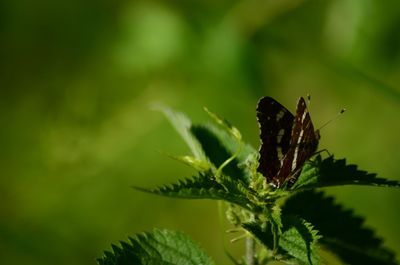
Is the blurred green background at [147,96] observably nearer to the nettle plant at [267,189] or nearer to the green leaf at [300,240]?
the nettle plant at [267,189]

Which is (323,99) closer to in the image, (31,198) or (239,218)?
(31,198)

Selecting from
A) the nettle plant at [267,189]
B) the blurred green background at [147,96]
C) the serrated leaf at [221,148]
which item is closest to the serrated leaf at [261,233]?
the nettle plant at [267,189]

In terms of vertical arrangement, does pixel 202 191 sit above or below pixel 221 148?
below

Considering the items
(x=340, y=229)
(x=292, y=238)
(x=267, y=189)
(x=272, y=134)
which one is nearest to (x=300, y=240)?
(x=292, y=238)

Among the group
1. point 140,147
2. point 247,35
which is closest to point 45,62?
point 140,147

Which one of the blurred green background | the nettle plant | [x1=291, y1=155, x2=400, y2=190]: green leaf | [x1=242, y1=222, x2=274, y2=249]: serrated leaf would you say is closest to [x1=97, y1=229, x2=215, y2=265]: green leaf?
the nettle plant

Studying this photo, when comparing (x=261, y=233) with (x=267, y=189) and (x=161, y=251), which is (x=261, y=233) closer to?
(x=267, y=189)

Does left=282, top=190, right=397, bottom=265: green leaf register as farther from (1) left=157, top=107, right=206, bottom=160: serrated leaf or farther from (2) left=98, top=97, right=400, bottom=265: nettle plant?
(1) left=157, top=107, right=206, bottom=160: serrated leaf

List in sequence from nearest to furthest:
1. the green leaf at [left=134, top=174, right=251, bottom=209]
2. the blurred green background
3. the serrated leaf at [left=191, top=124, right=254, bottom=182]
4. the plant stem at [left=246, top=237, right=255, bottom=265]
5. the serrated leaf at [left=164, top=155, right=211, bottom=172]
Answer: the green leaf at [left=134, top=174, right=251, bottom=209] < the serrated leaf at [left=164, top=155, right=211, bottom=172] < the plant stem at [left=246, top=237, right=255, bottom=265] < the serrated leaf at [left=191, top=124, right=254, bottom=182] < the blurred green background

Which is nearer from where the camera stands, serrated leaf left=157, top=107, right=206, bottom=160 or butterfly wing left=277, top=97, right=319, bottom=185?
butterfly wing left=277, top=97, right=319, bottom=185
